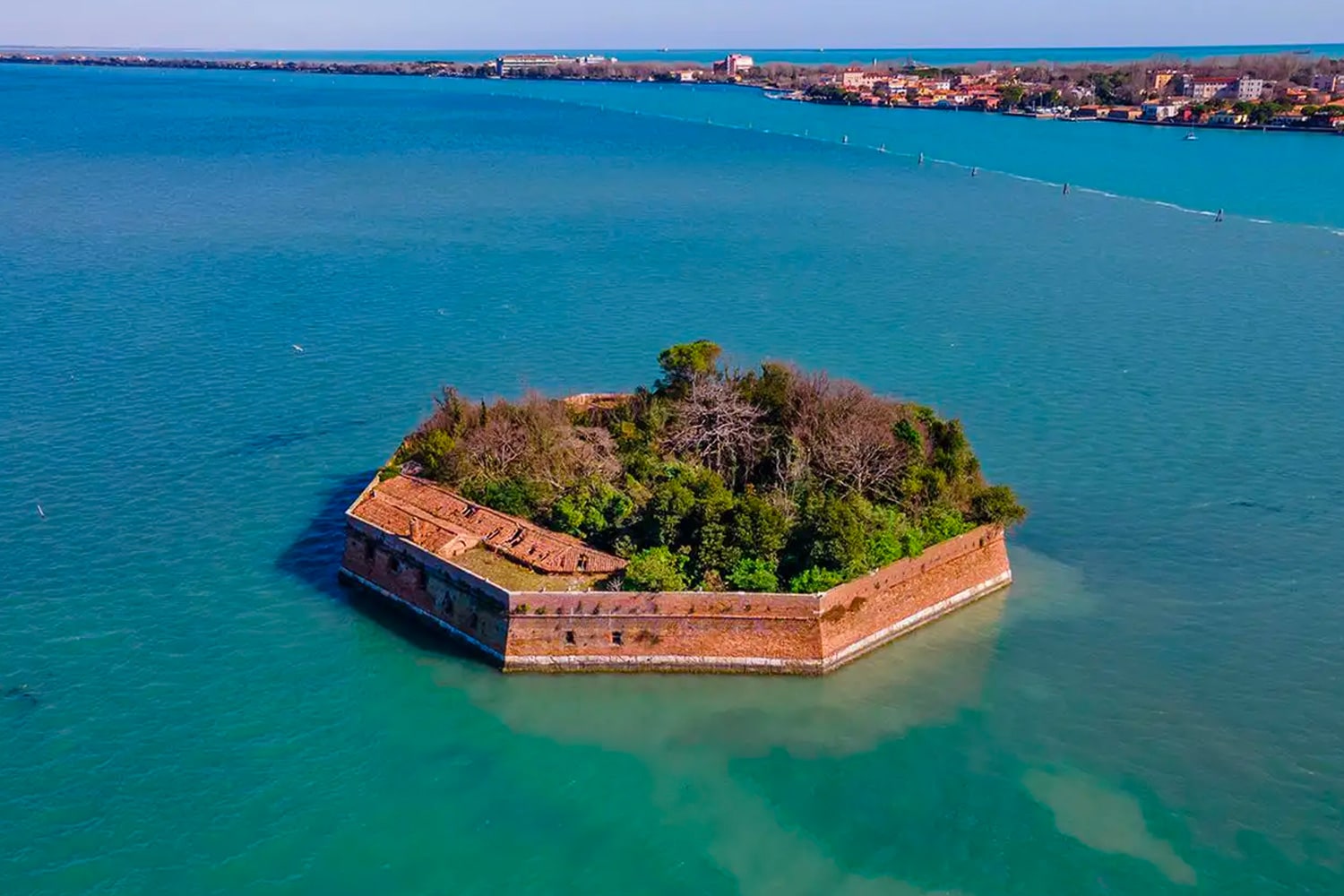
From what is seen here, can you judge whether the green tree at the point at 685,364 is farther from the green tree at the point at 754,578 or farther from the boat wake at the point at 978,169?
the boat wake at the point at 978,169

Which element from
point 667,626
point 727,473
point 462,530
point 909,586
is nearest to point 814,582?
point 909,586

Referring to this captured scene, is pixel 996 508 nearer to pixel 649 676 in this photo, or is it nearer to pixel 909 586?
pixel 909 586

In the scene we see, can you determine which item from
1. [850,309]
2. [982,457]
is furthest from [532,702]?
[850,309]

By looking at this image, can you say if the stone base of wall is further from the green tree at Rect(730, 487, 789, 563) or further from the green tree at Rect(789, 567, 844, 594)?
the green tree at Rect(789, 567, 844, 594)

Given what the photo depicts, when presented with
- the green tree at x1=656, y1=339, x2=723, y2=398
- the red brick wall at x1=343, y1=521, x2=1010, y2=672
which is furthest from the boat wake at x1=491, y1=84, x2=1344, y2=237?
the red brick wall at x1=343, y1=521, x2=1010, y2=672

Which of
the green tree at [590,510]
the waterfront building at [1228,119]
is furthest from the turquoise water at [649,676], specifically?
the waterfront building at [1228,119]
